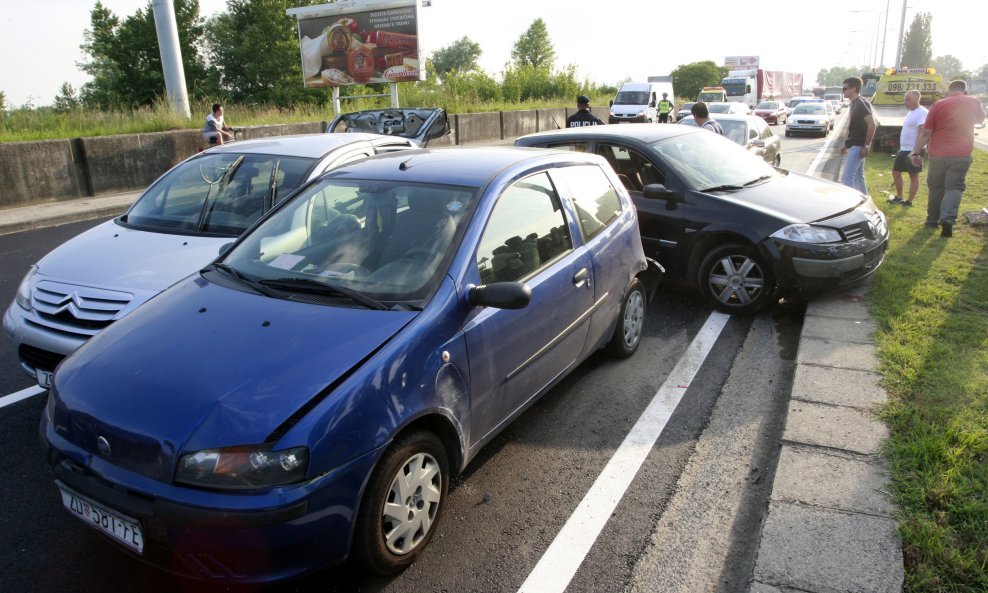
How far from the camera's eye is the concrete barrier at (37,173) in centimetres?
1176

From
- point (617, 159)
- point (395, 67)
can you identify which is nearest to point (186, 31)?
point (395, 67)

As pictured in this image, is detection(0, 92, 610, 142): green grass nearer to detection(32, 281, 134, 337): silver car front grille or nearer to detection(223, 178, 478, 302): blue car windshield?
detection(32, 281, 134, 337): silver car front grille

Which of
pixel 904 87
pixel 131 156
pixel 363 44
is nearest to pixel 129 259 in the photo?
pixel 131 156

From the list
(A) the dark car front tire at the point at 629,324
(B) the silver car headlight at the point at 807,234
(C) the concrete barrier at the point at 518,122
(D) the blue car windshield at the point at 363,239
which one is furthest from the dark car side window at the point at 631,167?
(C) the concrete barrier at the point at 518,122

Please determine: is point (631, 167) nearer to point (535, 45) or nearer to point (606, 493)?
point (606, 493)

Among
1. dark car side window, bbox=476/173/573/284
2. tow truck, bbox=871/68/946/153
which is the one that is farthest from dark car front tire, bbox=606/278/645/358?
tow truck, bbox=871/68/946/153

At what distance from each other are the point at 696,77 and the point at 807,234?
7651cm

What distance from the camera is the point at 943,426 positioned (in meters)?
3.74

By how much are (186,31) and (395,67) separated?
41194 millimetres

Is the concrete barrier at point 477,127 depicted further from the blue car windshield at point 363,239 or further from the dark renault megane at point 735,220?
the blue car windshield at point 363,239

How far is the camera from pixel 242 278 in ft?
11.6

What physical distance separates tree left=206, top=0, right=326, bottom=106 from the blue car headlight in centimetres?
5650

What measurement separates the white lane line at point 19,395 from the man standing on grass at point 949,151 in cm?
934

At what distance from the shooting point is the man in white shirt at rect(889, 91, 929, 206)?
34.5 ft
